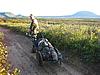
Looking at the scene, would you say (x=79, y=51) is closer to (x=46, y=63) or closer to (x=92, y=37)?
(x=92, y=37)

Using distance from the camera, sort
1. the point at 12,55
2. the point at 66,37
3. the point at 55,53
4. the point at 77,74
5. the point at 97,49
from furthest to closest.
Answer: the point at 66,37, the point at 12,55, the point at 97,49, the point at 55,53, the point at 77,74

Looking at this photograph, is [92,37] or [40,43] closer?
[40,43]

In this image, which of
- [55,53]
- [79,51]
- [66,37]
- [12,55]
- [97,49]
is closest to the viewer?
[55,53]

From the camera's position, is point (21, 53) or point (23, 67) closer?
point (23, 67)

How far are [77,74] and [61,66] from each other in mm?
1659

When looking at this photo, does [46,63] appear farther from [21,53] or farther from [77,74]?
[21,53]

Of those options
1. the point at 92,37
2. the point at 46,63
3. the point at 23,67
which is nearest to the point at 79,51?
the point at 92,37

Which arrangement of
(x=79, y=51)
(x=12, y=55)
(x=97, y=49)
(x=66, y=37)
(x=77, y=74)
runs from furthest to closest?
(x=66, y=37)
(x=12, y=55)
(x=79, y=51)
(x=97, y=49)
(x=77, y=74)

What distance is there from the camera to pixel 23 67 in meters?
13.9

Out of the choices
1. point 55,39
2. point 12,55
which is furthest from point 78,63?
point 55,39

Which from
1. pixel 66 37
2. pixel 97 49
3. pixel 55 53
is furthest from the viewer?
pixel 66 37

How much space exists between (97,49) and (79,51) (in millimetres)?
1579

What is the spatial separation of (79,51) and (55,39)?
458 centimetres

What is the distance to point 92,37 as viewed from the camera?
55.5ft
